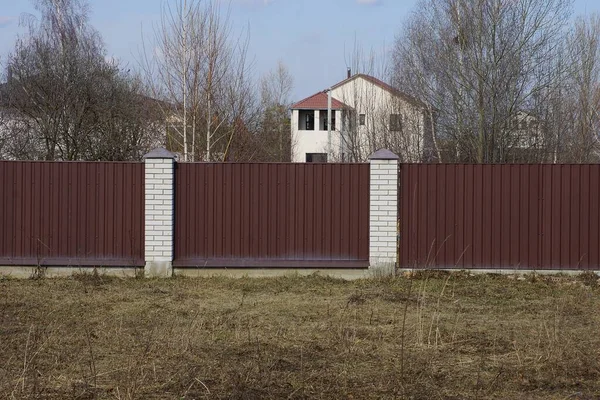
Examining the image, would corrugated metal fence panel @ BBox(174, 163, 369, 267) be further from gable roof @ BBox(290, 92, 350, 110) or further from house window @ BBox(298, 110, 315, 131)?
house window @ BBox(298, 110, 315, 131)

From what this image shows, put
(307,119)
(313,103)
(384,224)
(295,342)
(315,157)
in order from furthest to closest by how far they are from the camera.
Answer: (307,119) → (313,103) → (315,157) → (384,224) → (295,342)

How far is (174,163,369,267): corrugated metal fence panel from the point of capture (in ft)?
41.7

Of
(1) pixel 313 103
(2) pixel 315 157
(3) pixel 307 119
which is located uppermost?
(1) pixel 313 103

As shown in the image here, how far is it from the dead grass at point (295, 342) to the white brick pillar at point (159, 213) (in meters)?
1.03

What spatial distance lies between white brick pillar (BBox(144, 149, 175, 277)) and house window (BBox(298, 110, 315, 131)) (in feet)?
134

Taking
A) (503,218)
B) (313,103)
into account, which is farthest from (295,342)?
(313,103)

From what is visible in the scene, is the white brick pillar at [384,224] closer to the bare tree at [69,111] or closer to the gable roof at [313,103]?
the bare tree at [69,111]

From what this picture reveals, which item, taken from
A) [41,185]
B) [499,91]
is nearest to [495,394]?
[41,185]

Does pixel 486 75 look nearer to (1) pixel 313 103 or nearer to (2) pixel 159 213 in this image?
(2) pixel 159 213

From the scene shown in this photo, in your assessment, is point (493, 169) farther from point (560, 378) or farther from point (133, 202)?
point (560, 378)

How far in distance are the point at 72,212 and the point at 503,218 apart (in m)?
6.91

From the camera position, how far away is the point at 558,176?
41.6 feet

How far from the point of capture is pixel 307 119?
5350cm

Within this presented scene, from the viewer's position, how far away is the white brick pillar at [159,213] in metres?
12.6
